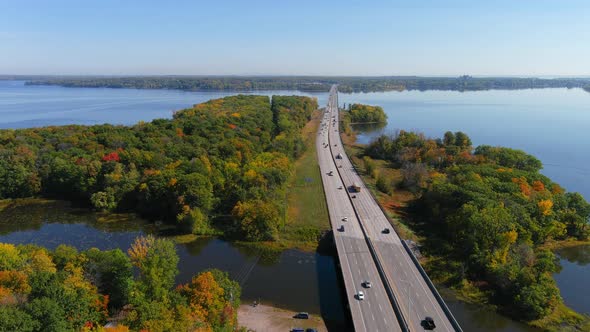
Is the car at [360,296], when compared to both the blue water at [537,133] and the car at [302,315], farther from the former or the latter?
the blue water at [537,133]

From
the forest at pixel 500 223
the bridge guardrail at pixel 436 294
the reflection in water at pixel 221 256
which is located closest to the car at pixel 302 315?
the reflection in water at pixel 221 256

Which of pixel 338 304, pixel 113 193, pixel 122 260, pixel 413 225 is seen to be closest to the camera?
pixel 122 260

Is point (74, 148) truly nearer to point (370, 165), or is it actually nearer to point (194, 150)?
point (194, 150)

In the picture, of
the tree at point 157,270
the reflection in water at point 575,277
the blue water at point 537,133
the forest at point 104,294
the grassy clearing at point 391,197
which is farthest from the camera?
the blue water at point 537,133

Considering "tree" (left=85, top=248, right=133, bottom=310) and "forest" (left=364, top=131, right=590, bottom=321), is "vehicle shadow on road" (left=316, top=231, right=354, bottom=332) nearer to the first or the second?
"forest" (left=364, top=131, right=590, bottom=321)

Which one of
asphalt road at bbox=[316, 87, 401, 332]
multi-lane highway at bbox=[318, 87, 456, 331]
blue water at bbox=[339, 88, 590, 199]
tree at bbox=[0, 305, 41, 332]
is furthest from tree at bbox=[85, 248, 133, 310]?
blue water at bbox=[339, 88, 590, 199]

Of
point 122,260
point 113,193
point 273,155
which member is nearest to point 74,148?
point 113,193

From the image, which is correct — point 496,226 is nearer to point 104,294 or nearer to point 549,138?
point 104,294
